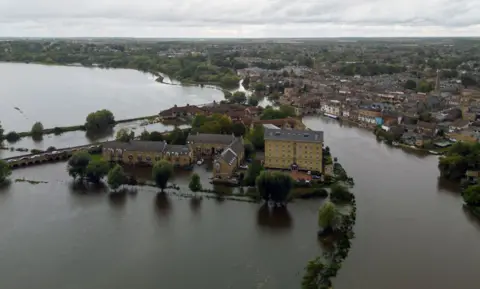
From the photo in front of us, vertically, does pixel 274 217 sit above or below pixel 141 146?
below

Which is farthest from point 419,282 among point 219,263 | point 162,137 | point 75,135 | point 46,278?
point 75,135

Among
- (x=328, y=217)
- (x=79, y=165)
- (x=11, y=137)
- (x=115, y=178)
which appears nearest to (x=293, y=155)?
(x=328, y=217)

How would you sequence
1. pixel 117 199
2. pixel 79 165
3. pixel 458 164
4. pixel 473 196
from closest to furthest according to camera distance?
pixel 473 196 < pixel 117 199 < pixel 79 165 < pixel 458 164

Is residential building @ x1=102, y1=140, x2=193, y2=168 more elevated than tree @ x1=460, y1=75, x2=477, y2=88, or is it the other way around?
tree @ x1=460, y1=75, x2=477, y2=88

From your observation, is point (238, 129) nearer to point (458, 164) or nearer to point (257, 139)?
point (257, 139)

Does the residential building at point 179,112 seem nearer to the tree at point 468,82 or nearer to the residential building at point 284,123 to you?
the residential building at point 284,123

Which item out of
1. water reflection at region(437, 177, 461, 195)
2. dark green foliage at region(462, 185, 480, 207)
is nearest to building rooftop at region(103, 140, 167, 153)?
water reflection at region(437, 177, 461, 195)

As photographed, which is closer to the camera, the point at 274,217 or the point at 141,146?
the point at 274,217

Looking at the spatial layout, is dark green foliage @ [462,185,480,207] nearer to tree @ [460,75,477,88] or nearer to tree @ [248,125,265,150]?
tree @ [248,125,265,150]
